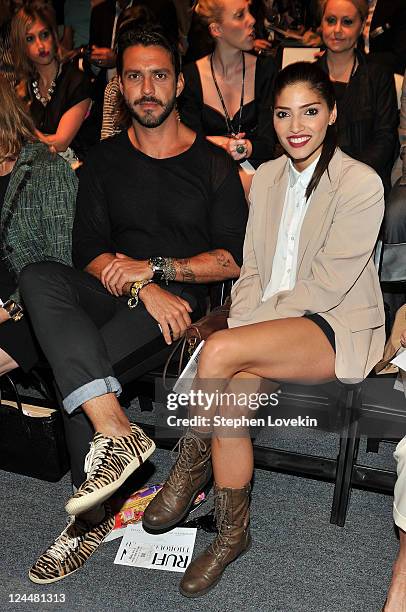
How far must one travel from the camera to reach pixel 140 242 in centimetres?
274

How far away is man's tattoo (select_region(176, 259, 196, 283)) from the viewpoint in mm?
2619

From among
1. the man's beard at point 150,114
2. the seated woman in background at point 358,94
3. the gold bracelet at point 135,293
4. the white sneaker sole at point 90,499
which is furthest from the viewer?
the seated woman in background at point 358,94

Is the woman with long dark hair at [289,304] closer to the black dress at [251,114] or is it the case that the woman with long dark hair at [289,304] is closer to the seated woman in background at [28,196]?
the seated woman in background at [28,196]

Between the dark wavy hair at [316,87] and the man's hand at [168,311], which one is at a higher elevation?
the dark wavy hair at [316,87]

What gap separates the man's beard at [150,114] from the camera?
105 inches

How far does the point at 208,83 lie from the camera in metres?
3.58

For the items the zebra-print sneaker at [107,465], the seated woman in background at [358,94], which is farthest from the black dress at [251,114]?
the zebra-print sneaker at [107,465]

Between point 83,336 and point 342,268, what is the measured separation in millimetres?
832

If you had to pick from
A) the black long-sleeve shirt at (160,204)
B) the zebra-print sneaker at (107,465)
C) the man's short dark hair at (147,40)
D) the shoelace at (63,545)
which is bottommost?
the shoelace at (63,545)

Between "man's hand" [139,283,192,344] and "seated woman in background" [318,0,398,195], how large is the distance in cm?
128

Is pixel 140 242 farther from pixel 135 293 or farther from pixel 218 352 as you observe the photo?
pixel 218 352

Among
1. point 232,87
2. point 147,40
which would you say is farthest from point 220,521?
point 232,87

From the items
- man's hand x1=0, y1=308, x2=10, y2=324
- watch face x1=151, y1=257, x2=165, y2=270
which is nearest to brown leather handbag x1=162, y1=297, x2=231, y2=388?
watch face x1=151, y1=257, x2=165, y2=270

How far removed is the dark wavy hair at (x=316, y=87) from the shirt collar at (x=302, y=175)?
0.11 ft
